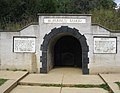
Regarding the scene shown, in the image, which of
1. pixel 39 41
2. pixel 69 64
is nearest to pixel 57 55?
pixel 69 64

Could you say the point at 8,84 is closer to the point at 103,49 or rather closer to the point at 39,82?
the point at 39,82

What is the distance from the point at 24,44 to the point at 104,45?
4585mm

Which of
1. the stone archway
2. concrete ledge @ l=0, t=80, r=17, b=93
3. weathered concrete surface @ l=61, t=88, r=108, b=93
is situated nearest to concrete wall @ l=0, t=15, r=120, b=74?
the stone archway

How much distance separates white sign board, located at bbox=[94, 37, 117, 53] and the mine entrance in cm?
464

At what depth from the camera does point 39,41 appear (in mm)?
17266

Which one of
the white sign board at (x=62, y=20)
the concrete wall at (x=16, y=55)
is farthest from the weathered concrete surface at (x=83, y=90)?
the white sign board at (x=62, y=20)

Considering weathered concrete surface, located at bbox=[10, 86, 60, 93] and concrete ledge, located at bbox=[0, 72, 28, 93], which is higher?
concrete ledge, located at bbox=[0, 72, 28, 93]

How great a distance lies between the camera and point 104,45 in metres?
16.9

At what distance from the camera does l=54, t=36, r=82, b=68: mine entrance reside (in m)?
21.5

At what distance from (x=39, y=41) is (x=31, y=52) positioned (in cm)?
78

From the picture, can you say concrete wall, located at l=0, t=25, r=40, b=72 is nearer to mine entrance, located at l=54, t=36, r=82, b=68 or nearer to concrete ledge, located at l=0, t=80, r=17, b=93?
mine entrance, located at l=54, t=36, r=82, b=68

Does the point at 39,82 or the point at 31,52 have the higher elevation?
the point at 31,52

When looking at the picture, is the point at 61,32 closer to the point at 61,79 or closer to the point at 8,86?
the point at 61,79

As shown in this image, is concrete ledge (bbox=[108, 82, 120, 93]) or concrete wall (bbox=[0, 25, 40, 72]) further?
concrete wall (bbox=[0, 25, 40, 72])
